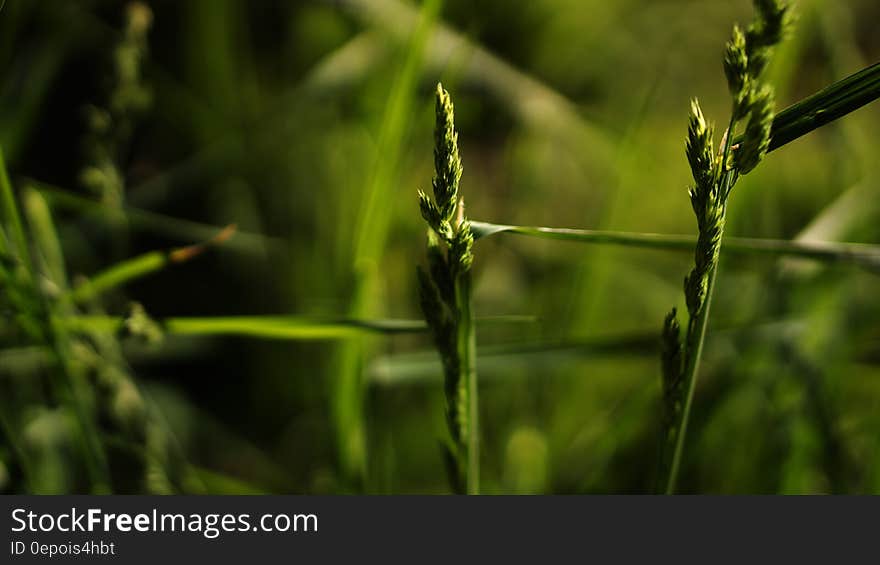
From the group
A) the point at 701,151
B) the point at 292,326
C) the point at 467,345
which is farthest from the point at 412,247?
the point at 701,151

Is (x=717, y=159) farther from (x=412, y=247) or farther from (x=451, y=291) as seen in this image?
(x=412, y=247)

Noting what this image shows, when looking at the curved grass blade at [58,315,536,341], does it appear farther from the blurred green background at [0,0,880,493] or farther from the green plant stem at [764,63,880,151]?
the green plant stem at [764,63,880,151]

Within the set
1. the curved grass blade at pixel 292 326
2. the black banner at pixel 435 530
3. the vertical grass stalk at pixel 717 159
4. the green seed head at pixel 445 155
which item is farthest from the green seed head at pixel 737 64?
the black banner at pixel 435 530

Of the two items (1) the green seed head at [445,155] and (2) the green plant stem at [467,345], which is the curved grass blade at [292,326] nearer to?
(2) the green plant stem at [467,345]

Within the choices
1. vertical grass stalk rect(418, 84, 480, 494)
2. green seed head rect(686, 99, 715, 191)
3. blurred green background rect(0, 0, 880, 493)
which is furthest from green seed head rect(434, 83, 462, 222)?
blurred green background rect(0, 0, 880, 493)

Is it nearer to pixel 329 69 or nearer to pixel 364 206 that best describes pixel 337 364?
pixel 364 206
